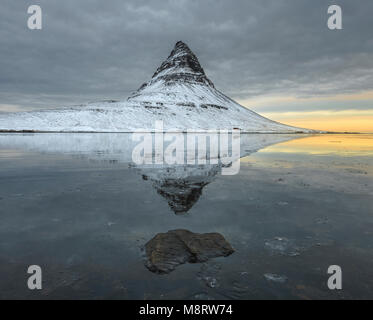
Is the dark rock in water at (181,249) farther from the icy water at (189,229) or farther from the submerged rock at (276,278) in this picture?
the submerged rock at (276,278)

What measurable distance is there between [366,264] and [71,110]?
200702mm

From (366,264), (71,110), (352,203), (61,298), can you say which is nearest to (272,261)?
(366,264)

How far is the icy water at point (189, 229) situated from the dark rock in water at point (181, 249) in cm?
23

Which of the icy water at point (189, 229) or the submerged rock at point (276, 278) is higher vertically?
the icy water at point (189, 229)

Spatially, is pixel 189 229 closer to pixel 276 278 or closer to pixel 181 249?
pixel 181 249

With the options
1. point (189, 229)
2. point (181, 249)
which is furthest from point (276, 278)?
point (189, 229)

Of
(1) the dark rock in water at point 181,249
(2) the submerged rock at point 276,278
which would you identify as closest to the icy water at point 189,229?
(2) the submerged rock at point 276,278

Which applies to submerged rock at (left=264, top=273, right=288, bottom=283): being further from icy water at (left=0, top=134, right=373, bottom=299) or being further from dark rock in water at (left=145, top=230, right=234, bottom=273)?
dark rock in water at (left=145, top=230, right=234, bottom=273)

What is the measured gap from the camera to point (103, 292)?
509cm

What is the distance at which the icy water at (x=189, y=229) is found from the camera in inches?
207

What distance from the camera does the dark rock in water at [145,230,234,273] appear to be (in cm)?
610

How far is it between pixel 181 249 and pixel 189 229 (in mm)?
1521

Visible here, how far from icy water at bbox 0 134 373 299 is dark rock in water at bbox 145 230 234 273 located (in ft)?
0.76

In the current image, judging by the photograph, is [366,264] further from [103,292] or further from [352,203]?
[103,292]
